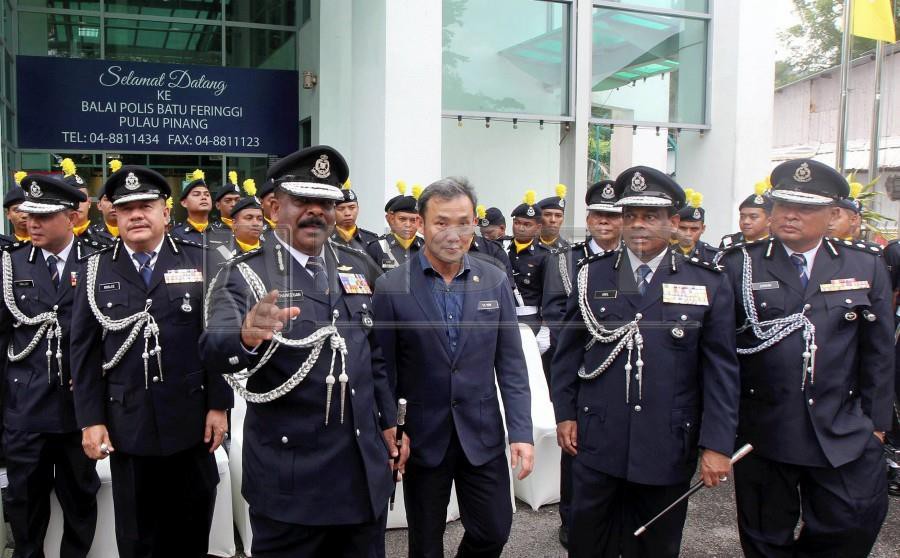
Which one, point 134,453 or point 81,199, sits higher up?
point 81,199

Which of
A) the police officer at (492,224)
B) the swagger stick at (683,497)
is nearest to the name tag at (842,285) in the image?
the swagger stick at (683,497)

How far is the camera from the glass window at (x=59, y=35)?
12312 millimetres

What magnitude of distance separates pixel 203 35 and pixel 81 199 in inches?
408

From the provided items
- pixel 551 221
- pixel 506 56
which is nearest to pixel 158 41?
pixel 506 56

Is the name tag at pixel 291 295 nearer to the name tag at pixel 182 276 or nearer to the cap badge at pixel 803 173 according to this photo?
the name tag at pixel 182 276

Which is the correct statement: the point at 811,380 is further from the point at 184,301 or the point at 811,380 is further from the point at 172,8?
the point at 172,8

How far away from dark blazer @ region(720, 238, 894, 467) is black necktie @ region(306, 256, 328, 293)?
209 centimetres

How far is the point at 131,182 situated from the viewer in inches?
136

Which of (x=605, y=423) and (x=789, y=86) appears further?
(x=789, y=86)

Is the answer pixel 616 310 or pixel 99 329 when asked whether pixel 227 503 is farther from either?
pixel 616 310

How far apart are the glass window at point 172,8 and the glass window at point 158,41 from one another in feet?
0.65

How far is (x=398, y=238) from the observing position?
23.7 ft

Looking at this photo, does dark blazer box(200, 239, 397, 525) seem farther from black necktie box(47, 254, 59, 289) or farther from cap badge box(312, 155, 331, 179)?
black necktie box(47, 254, 59, 289)

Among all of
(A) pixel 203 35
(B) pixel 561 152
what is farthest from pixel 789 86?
(A) pixel 203 35
